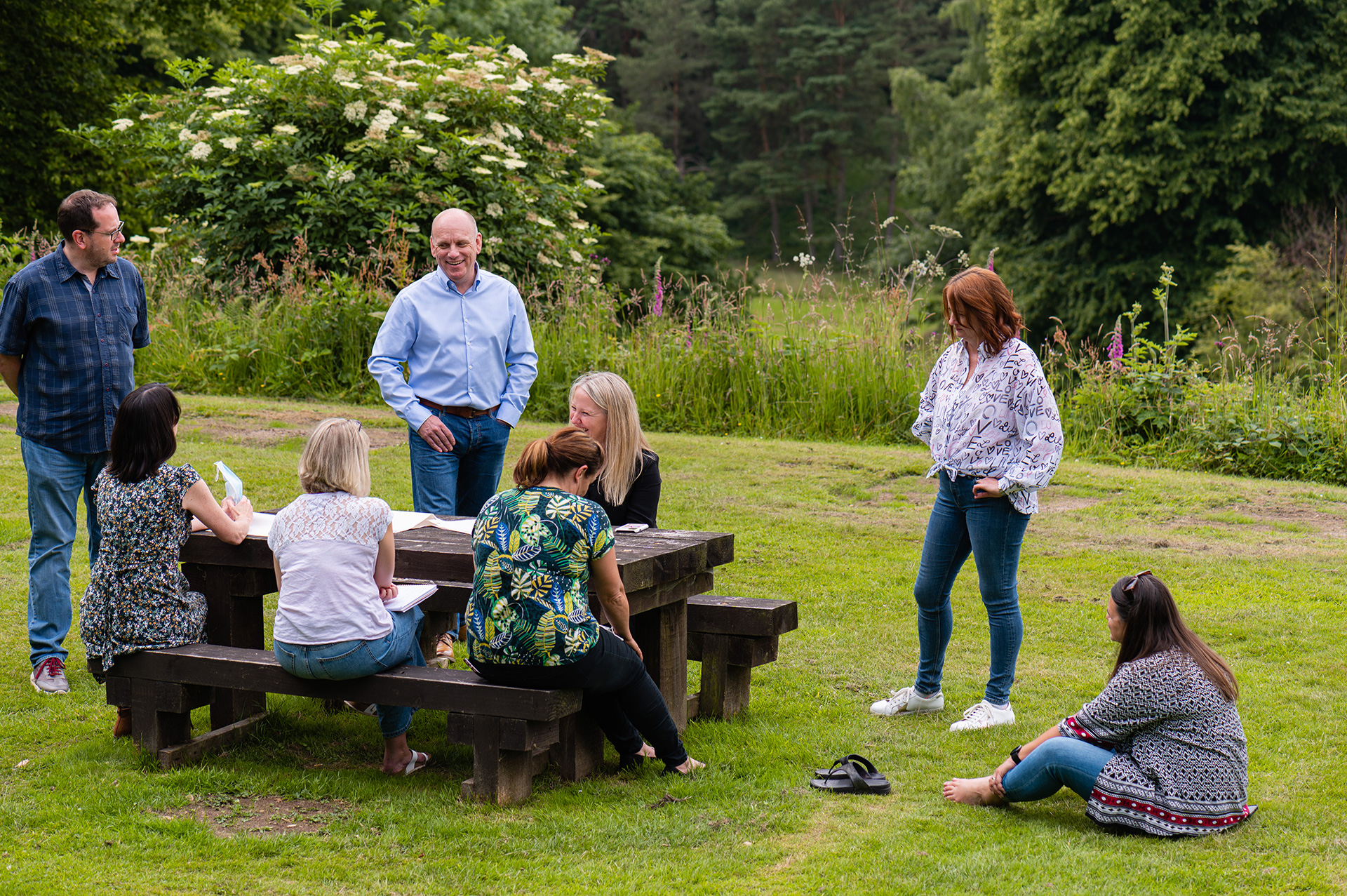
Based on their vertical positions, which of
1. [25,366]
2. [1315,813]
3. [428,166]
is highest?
[428,166]

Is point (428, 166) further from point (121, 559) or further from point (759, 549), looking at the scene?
point (121, 559)

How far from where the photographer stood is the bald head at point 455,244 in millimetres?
5504

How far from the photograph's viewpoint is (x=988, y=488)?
4.62 meters

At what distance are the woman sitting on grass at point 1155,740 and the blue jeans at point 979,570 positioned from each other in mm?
812

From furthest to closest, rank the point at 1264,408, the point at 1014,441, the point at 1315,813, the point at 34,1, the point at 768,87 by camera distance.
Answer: the point at 768,87 < the point at 34,1 < the point at 1264,408 < the point at 1014,441 < the point at 1315,813

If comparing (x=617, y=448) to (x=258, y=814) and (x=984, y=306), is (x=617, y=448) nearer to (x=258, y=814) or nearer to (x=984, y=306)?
(x=984, y=306)

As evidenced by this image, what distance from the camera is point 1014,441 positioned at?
186 inches

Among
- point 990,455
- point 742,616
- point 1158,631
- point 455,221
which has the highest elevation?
point 455,221

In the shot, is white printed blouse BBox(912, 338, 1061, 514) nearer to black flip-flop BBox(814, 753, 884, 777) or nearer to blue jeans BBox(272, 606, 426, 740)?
black flip-flop BBox(814, 753, 884, 777)

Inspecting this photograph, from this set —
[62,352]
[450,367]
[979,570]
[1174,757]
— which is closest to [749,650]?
[979,570]

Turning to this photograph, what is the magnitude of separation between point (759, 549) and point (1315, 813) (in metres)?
4.24

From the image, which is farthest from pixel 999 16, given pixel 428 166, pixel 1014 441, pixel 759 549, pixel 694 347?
pixel 1014 441

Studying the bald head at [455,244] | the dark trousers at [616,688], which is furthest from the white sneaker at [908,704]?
the bald head at [455,244]

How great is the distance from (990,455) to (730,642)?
125 centimetres
